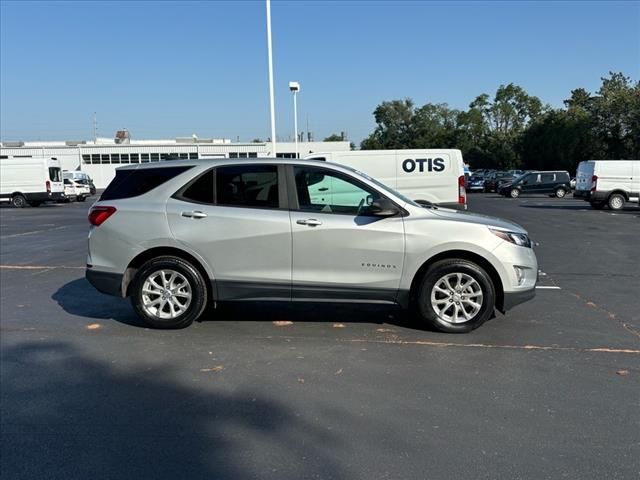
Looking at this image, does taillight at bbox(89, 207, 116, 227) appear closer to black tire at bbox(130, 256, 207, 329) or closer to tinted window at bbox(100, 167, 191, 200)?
tinted window at bbox(100, 167, 191, 200)

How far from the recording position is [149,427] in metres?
3.69

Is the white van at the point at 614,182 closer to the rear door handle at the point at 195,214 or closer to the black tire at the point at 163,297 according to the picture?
the rear door handle at the point at 195,214

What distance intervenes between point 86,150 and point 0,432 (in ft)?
208

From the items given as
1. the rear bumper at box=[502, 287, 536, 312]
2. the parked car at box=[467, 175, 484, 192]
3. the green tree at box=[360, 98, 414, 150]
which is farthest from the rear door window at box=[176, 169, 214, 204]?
the green tree at box=[360, 98, 414, 150]

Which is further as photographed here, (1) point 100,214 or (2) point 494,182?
(2) point 494,182

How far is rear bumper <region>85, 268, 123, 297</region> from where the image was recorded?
5891mm

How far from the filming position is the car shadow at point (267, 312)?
20.5 feet

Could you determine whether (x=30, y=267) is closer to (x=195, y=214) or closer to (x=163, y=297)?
(x=163, y=297)

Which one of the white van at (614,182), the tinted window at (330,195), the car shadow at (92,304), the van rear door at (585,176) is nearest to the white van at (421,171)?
the car shadow at (92,304)

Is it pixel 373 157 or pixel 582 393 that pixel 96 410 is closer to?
pixel 582 393

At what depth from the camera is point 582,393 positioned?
4.19m

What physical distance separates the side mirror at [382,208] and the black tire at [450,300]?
0.70 metres

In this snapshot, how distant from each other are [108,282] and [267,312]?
1.84 meters

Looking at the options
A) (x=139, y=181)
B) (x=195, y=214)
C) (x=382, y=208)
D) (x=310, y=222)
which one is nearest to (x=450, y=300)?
(x=382, y=208)
